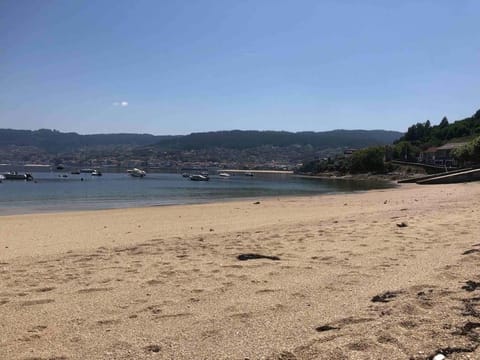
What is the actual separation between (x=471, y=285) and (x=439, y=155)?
6147 inches

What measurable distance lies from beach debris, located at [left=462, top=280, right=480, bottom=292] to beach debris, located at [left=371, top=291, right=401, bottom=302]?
0.87 m

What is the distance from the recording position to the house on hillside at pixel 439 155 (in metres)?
142

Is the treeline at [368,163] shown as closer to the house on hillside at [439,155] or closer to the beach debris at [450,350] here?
the house on hillside at [439,155]

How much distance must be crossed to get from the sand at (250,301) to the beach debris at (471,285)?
0.12 ft

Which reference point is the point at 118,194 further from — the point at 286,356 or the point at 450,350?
the point at 450,350

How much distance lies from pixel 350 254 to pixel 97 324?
5.44 m

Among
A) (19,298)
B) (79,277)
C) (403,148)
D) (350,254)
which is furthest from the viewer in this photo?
(403,148)

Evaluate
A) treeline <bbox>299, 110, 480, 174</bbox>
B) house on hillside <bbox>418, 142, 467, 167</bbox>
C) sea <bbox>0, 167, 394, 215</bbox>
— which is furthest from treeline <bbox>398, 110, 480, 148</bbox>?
sea <bbox>0, 167, 394, 215</bbox>

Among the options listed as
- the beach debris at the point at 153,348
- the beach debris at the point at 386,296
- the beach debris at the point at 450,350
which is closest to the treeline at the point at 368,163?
the beach debris at the point at 386,296

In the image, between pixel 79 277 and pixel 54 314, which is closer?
pixel 54 314

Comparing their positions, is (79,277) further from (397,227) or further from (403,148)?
(403,148)

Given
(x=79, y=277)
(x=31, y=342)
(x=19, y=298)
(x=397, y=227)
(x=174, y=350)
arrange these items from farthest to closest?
(x=397, y=227), (x=79, y=277), (x=19, y=298), (x=31, y=342), (x=174, y=350)

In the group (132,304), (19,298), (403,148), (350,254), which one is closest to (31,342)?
(132,304)

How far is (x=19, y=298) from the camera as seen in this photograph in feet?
22.3
